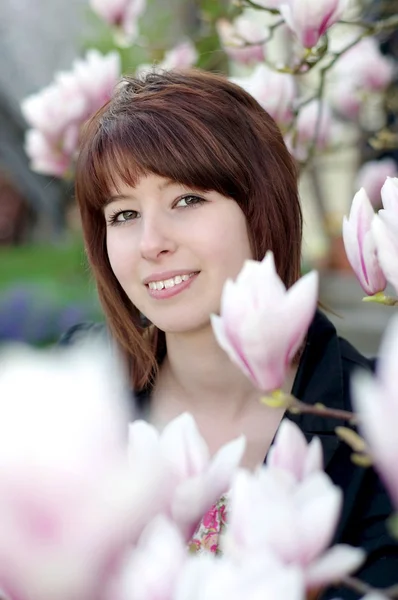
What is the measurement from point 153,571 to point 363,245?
0.36m

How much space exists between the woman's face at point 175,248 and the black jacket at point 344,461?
19 centimetres

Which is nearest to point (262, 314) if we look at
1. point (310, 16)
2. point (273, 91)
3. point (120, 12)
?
point (310, 16)

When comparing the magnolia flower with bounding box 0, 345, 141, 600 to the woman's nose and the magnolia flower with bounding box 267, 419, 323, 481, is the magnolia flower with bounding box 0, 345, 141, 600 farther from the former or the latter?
the woman's nose

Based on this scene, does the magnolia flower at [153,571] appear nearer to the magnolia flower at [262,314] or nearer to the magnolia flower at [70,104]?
the magnolia flower at [262,314]

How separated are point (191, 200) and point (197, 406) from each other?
383mm

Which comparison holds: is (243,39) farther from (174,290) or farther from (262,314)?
(262,314)

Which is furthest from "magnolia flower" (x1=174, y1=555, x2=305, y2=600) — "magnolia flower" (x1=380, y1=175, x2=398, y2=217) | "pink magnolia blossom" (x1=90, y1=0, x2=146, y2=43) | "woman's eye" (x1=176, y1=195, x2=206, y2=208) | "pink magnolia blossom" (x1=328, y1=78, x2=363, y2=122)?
"pink magnolia blossom" (x1=328, y1=78, x2=363, y2=122)

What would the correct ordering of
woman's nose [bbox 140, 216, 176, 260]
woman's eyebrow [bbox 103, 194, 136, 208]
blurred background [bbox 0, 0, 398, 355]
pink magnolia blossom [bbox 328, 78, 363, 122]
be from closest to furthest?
woman's nose [bbox 140, 216, 176, 260] → woman's eyebrow [bbox 103, 194, 136, 208] → pink magnolia blossom [bbox 328, 78, 363, 122] → blurred background [bbox 0, 0, 398, 355]

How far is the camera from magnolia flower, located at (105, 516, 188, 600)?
1.27 feet

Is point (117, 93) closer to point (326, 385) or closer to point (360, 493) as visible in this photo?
point (326, 385)

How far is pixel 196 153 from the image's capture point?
1312 millimetres

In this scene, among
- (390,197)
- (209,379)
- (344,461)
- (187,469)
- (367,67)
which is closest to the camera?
(187,469)

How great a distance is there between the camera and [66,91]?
64.9 inches

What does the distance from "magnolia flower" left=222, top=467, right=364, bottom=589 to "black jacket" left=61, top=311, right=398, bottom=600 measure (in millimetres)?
560
